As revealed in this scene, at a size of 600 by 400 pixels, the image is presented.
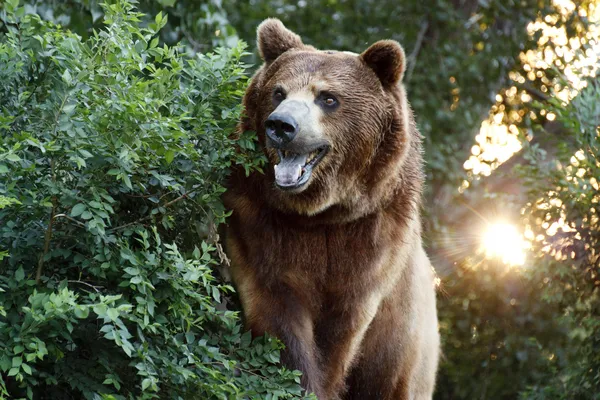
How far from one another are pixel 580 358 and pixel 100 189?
514cm

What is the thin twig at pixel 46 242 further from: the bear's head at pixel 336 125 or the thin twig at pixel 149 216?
the bear's head at pixel 336 125

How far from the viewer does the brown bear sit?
5.50 m

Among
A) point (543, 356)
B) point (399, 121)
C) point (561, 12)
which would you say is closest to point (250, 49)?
point (561, 12)

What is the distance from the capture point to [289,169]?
5.32 m

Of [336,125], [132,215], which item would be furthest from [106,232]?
[336,125]

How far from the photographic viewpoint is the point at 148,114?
4812 mm

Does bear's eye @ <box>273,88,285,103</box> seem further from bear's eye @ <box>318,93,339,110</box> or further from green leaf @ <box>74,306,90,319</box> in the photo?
green leaf @ <box>74,306,90,319</box>

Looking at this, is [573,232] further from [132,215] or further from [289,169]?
[132,215]

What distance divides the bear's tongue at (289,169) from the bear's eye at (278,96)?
35 centimetres

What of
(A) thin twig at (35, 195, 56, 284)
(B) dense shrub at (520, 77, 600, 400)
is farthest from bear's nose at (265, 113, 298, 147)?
(B) dense shrub at (520, 77, 600, 400)

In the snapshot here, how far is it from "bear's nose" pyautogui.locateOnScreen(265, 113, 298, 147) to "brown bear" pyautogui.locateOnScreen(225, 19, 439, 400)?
76 mm

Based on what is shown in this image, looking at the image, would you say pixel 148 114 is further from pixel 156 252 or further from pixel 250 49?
pixel 250 49

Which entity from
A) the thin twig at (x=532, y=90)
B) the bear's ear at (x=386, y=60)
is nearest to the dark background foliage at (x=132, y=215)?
the bear's ear at (x=386, y=60)

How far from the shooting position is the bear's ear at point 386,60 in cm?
566
